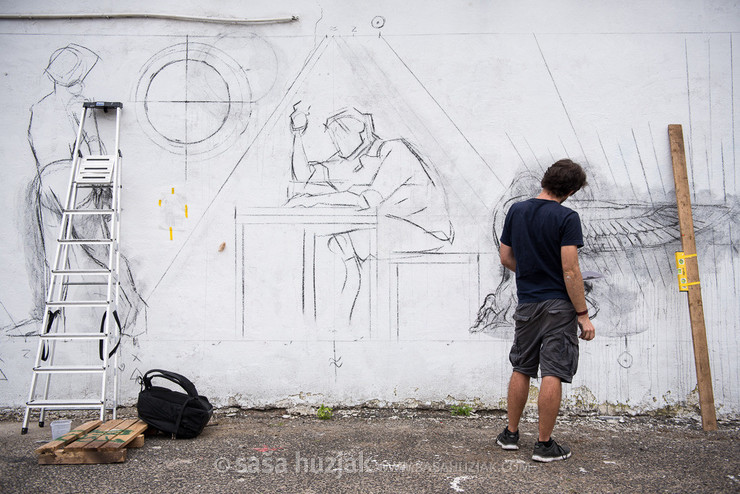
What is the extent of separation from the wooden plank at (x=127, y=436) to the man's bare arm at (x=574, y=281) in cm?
277

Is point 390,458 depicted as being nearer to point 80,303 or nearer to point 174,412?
point 174,412

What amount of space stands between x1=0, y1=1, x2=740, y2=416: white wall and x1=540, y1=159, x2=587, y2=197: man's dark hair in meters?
1.04

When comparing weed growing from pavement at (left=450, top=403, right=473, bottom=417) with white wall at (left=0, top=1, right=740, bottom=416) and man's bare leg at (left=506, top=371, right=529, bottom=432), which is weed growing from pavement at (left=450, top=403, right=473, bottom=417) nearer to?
white wall at (left=0, top=1, right=740, bottom=416)

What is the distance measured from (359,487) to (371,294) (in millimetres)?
1731

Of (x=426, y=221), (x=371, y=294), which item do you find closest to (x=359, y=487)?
(x=371, y=294)

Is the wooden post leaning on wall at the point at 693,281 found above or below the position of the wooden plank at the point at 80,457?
above

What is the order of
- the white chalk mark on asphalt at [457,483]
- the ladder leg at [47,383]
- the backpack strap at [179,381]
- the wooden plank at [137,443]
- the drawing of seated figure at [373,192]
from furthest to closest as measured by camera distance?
the drawing of seated figure at [373,192] < the ladder leg at [47,383] < the backpack strap at [179,381] < the wooden plank at [137,443] < the white chalk mark on asphalt at [457,483]

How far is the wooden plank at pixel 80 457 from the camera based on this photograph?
3.12 meters

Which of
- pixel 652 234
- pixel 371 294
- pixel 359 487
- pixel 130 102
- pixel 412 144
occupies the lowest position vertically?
pixel 359 487

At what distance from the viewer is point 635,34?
4.32 m

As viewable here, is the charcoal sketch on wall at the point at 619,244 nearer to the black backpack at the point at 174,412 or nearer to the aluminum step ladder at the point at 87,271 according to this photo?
the black backpack at the point at 174,412

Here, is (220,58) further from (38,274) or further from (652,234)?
(652,234)

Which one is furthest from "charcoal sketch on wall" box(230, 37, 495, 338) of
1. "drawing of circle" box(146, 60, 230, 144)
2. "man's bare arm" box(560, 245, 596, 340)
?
"man's bare arm" box(560, 245, 596, 340)

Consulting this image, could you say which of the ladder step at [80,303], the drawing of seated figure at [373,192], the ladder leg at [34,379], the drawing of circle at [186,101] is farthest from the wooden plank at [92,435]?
the drawing of circle at [186,101]
